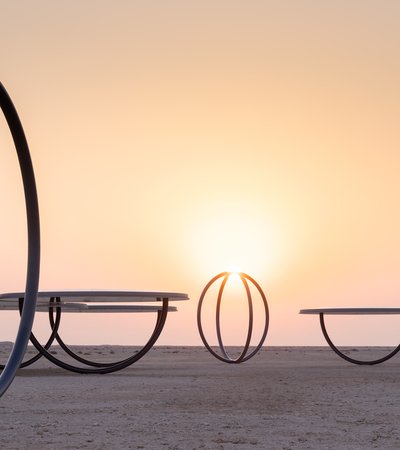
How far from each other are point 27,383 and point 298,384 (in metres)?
3.16

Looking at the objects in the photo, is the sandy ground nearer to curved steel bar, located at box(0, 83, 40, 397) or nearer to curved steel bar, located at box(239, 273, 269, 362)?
curved steel bar, located at box(0, 83, 40, 397)

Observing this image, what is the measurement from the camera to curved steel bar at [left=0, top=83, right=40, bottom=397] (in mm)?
6176

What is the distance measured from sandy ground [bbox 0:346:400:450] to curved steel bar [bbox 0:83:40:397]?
18.1 inches

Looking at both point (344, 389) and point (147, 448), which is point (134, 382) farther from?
point (147, 448)

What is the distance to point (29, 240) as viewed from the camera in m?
6.57

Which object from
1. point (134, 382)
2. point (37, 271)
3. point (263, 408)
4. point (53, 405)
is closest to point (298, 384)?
point (134, 382)

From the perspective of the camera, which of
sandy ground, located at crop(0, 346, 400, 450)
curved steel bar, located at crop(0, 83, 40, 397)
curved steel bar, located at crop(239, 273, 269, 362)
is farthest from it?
curved steel bar, located at crop(239, 273, 269, 362)

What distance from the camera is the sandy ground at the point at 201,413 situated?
5270 millimetres

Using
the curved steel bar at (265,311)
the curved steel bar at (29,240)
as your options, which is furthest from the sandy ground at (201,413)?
the curved steel bar at (265,311)

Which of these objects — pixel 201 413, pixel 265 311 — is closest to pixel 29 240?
pixel 201 413

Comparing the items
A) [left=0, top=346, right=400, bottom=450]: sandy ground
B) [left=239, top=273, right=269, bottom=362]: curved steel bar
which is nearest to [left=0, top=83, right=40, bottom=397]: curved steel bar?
[left=0, top=346, right=400, bottom=450]: sandy ground

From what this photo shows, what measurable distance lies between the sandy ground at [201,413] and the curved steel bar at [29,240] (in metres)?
0.46

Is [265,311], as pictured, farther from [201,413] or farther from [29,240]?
[29,240]

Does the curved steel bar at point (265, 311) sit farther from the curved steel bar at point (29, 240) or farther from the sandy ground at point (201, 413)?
the curved steel bar at point (29, 240)
